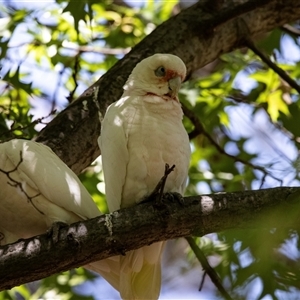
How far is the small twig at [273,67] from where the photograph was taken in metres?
5.05

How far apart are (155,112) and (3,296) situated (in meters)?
2.32

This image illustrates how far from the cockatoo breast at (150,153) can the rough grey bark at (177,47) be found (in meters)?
0.65

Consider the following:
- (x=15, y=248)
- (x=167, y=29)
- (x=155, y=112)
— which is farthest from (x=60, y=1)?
(x=15, y=248)

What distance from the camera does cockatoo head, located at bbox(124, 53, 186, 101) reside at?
421 cm

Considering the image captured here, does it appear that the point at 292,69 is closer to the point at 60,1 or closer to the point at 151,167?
the point at 60,1

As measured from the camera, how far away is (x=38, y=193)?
3.77 metres

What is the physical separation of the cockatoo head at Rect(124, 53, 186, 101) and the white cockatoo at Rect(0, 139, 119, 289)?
0.84 metres

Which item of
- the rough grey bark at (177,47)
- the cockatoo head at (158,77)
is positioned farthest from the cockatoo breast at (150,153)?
the rough grey bark at (177,47)

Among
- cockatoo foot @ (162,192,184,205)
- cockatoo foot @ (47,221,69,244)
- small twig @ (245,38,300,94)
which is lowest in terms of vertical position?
cockatoo foot @ (47,221,69,244)

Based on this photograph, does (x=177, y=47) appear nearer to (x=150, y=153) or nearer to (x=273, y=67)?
(x=273, y=67)

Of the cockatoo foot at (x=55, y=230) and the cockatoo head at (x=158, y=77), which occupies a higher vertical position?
the cockatoo head at (x=158, y=77)

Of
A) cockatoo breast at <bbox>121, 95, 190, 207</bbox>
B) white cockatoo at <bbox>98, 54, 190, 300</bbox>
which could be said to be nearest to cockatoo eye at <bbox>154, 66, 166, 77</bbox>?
white cockatoo at <bbox>98, 54, 190, 300</bbox>

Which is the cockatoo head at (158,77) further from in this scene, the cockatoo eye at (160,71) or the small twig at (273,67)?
the small twig at (273,67)

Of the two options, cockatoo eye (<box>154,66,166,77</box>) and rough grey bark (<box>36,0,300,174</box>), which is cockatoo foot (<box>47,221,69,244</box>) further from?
cockatoo eye (<box>154,66,166,77</box>)
